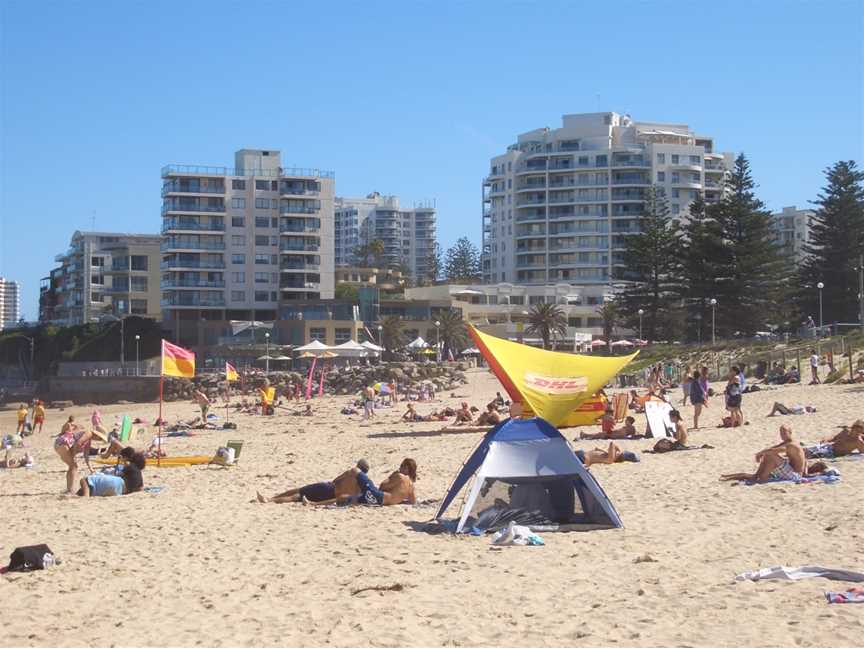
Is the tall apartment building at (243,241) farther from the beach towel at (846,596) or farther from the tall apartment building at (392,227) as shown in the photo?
the tall apartment building at (392,227)

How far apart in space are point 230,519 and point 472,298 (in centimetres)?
6435

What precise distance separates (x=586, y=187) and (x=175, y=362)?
224ft

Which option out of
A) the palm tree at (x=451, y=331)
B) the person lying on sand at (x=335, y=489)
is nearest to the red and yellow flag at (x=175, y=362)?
the person lying on sand at (x=335, y=489)

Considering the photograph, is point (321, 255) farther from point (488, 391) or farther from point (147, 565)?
point (147, 565)

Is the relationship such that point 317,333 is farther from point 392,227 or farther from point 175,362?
point 392,227

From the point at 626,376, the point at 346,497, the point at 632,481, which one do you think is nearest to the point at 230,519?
the point at 346,497

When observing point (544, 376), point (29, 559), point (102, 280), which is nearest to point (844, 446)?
point (544, 376)

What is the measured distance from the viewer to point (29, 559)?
8812mm

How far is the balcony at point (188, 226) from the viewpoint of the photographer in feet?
221

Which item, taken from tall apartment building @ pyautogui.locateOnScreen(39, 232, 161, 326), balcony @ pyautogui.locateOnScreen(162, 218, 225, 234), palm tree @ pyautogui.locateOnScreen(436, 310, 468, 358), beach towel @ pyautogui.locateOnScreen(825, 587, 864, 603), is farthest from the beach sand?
tall apartment building @ pyautogui.locateOnScreen(39, 232, 161, 326)

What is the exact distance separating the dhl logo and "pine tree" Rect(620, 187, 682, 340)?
37.0 meters

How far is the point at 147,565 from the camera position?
902 centimetres

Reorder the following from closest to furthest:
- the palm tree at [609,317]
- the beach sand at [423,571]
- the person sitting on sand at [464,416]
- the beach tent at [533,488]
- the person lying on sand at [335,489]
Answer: the beach sand at [423,571], the beach tent at [533,488], the person lying on sand at [335,489], the person sitting on sand at [464,416], the palm tree at [609,317]

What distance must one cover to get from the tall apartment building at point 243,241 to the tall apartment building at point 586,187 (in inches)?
825
